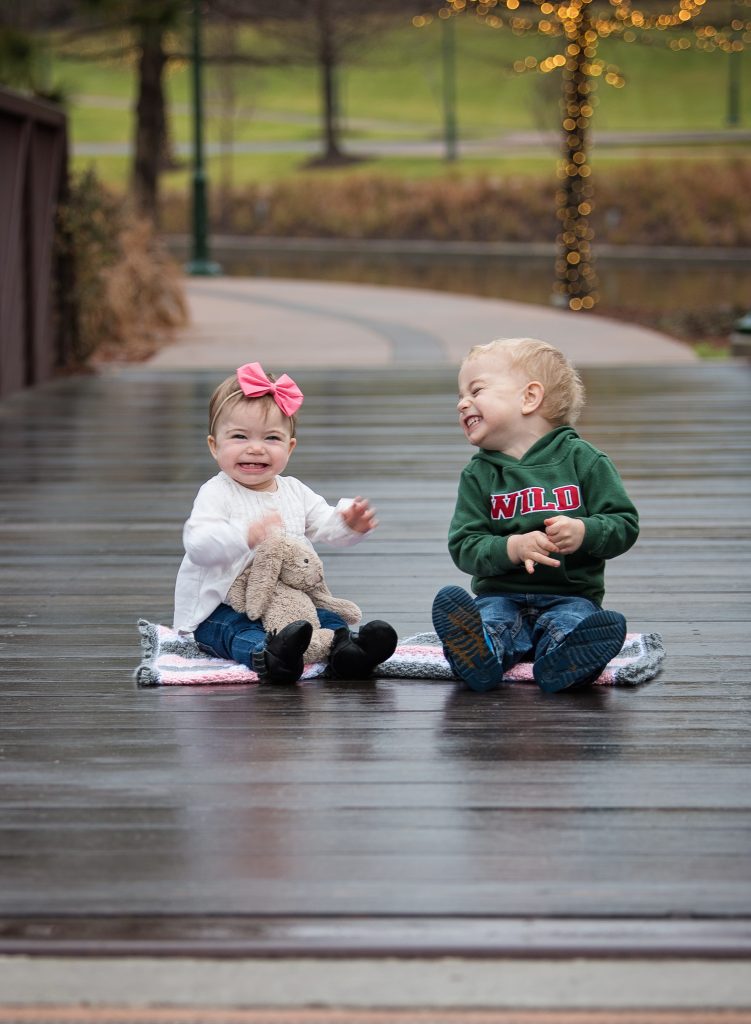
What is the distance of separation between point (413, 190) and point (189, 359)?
3332 centimetres

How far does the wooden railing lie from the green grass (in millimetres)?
43284

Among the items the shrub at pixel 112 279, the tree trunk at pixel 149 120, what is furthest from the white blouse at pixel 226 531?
the tree trunk at pixel 149 120

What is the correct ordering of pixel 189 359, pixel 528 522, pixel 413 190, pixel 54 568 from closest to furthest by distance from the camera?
pixel 528 522
pixel 54 568
pixel 189 359
pixel 413 190

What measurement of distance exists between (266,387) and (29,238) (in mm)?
7613

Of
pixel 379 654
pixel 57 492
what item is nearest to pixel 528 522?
pixel 379 654

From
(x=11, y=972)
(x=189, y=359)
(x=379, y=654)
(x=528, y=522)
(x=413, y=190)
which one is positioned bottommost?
(x=11, y=972)

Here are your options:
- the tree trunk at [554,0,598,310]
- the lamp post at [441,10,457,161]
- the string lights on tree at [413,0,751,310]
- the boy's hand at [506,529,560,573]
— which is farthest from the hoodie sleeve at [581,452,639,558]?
the lamp post at [441,10,457,161]

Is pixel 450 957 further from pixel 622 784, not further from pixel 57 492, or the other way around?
pixel 57 492

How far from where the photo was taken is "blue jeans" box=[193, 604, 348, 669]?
4.46m

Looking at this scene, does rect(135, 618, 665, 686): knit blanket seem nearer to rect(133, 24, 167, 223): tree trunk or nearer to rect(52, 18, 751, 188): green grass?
rect(133, 24, 167, 223): tree trunk

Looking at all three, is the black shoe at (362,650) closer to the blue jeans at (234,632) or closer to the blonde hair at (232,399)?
the blue jeans at (234,632)

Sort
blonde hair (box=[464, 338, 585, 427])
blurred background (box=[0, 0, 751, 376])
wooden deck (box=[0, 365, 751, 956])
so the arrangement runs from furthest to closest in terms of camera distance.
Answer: blurred background (box=[0, 0, 751, 376])
blonde hair (box=[464, 338, 585, 427])
wooden deck (box=[0, 365, 751, 956])

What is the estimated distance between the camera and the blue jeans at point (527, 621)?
4398 millimetres

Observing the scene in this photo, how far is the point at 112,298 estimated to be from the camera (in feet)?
49.2
